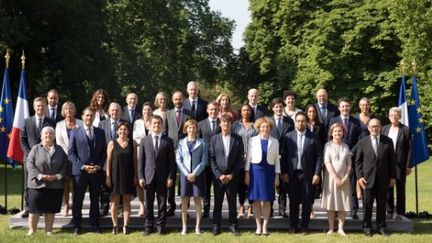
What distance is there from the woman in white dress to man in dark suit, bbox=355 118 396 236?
0.24 metres

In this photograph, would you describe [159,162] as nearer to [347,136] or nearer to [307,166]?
[307,166]

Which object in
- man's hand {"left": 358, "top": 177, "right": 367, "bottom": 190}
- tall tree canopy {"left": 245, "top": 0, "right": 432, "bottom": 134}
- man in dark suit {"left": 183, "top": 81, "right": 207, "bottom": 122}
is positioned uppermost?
tall tree canopy {"left": 245, "top": 0, "right": 432, "bottom": 134}

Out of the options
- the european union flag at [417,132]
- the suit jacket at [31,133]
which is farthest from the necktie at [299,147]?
the suit jacket at [31,133]

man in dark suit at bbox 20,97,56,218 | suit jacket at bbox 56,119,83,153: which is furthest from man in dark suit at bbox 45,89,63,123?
suit jacket at bbox 56,119,83,153

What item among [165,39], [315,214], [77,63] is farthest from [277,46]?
[315,214]

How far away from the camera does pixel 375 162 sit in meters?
10.7

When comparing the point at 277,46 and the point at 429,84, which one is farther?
the point at 277,46

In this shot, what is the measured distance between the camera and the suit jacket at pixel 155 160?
1067 cm

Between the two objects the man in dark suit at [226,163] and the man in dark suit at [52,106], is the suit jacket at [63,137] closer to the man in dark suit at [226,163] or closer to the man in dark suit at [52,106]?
the man in dark suit at [52,106]

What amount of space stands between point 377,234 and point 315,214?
1447 millimetres

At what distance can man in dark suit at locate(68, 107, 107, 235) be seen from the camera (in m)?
10.7

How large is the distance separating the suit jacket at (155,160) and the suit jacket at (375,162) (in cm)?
306

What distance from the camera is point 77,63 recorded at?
3047 cm

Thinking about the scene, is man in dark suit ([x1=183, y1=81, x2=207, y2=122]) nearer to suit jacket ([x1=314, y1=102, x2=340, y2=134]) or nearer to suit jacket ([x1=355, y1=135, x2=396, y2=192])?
suit jacket ([x1=314, y1=102, x2=340, y2=134])
